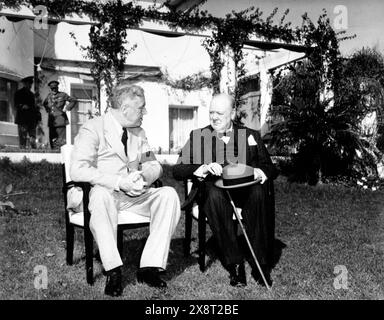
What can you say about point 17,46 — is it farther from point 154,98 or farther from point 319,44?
point 319,44

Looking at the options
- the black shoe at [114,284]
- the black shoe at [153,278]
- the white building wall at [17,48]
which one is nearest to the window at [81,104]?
the white building wall at [17,48]

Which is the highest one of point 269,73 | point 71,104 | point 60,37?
point 60,37

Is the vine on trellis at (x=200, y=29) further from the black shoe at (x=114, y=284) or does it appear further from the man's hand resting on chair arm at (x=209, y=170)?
the black shoe at (x=114, y=284)

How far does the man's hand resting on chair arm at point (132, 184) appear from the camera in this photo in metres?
3.29

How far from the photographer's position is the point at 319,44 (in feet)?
36.3

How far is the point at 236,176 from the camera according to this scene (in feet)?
11.5

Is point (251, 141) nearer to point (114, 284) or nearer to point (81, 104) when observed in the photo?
point (114, 284)

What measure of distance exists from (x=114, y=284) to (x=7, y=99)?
1072 centimetres

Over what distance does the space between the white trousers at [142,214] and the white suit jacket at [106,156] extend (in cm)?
11

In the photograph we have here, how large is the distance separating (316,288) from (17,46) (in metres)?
10.7

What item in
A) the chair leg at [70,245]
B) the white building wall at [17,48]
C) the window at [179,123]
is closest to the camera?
the chair leg at [70,245]

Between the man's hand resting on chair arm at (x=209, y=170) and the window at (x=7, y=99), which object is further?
the window at (x=7, y=99)

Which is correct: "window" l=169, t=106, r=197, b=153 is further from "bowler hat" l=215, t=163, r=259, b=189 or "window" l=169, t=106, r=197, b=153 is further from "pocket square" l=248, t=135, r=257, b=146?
"bowler hat" l=215, t=163, r=259, b=189
